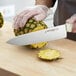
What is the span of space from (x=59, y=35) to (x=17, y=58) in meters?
0.15

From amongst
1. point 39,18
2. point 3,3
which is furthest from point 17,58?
point 3,3

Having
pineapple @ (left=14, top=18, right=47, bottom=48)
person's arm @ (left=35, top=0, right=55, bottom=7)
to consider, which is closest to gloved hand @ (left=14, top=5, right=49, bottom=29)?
pineapple @ (left=14, top=18, right=47, bottom=48)

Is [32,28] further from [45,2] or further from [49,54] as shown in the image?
[45,2]

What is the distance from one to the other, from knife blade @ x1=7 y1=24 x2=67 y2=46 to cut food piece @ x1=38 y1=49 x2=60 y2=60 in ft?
0.13

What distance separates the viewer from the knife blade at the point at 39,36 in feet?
2.24

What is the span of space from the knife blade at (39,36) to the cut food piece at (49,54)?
0.04 m

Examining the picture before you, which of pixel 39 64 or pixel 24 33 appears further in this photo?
pixel 24 33

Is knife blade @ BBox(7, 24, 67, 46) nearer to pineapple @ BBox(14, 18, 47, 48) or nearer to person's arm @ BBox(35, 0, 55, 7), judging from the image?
pineapple @ BBox(14, 18, 47, 48)

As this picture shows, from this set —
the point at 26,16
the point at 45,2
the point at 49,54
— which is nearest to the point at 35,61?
the point at 49,54

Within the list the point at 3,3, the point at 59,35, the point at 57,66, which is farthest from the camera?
the point at 3,3

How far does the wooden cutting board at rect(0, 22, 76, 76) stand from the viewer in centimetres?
57

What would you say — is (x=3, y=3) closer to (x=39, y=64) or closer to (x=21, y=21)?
(x=21, y=21)

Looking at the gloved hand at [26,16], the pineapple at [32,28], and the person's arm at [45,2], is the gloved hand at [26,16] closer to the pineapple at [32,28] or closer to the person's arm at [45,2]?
the pineapple at [32,28]

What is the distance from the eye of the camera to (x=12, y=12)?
5.49 ft
